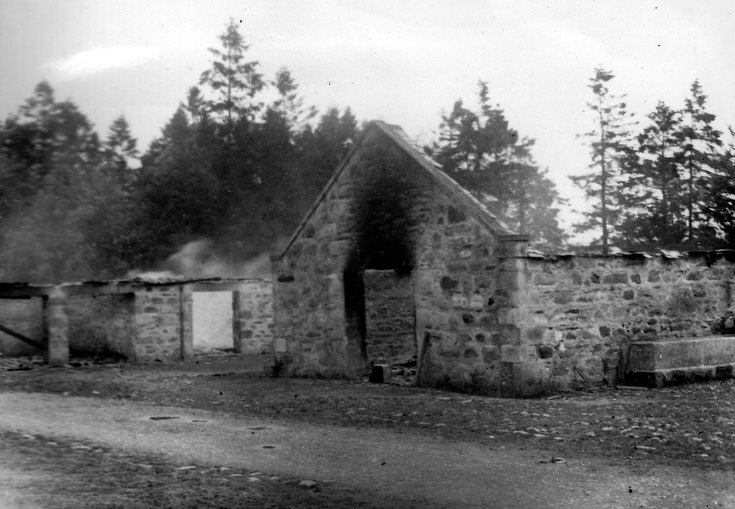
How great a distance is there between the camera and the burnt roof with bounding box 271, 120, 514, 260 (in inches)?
453

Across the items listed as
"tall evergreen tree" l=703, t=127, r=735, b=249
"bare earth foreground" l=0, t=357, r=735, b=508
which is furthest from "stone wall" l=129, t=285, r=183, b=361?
"tall evergreen tree" l=703, t=127, r=735, b=249

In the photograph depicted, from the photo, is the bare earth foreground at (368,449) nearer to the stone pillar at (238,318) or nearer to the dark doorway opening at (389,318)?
the dark doorway opening at (389,318)

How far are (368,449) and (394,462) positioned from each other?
0.65 m

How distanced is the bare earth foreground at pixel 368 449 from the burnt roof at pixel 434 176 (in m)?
2.63

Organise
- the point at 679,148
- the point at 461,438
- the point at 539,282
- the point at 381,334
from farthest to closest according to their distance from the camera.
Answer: the point at 679,148 < the point at 381,334 < the point at 539,282 < the point at 461,438

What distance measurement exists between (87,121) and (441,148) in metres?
22.3

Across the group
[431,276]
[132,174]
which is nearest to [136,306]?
[431,276]

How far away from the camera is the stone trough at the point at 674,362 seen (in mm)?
11484

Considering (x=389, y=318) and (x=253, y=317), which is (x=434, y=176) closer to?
(x=389, y=318)

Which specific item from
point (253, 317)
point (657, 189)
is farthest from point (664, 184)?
point (253, 317)

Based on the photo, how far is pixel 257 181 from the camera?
3794 centimetres

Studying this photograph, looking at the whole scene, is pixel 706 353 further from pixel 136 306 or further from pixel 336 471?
pixel 136 306

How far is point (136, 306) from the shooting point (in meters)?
20.1

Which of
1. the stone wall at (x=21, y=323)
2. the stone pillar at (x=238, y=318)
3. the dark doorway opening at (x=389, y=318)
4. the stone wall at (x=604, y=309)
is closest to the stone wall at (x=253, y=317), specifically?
the stone pillar at (x=238, y=318)
